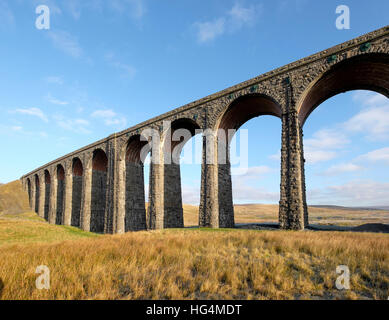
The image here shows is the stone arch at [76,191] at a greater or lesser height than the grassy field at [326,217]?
greater

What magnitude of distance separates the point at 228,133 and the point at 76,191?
27893mm

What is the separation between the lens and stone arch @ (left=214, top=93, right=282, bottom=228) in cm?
1875

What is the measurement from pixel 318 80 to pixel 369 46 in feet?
9.79

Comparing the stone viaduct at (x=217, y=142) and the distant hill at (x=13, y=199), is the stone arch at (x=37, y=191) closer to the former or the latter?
the distant hill at (x=13, y=199)

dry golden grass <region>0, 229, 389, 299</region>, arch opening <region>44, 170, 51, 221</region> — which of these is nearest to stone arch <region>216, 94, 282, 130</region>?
dry golden grass <region>0, 229, 389, 299</region>

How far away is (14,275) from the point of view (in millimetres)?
5383

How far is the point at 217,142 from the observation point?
786 inches

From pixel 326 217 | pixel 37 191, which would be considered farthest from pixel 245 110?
pixel 37 191

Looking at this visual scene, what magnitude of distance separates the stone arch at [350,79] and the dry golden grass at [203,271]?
10731 millimetres

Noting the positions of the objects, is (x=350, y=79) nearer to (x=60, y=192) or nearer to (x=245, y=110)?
(x=245, y=110)

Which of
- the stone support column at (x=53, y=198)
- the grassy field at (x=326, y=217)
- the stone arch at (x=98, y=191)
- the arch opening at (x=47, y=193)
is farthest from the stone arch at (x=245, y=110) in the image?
the arch opening at (x=47, y=193)

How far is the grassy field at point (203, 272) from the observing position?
191 inches

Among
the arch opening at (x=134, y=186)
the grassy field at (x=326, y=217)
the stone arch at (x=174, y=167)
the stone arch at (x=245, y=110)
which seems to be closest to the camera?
the stone arch at (x=245, y=110)
